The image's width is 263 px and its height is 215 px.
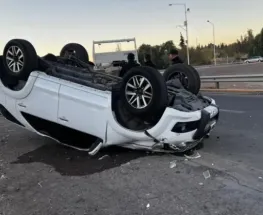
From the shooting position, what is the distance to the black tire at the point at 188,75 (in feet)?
21.0

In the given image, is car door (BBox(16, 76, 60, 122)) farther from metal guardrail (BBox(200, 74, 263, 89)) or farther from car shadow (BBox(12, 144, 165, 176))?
metal guardrail (BBox(200, 74, 263, 89))

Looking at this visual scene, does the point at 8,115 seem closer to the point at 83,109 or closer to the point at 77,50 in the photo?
the point at 83,109

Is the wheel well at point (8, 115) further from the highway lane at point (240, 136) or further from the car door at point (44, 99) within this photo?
the highway lane at point (240, 136)

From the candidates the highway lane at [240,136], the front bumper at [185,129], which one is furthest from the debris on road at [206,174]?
the highway lane at [240,136]

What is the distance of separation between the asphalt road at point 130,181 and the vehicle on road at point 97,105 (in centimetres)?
33

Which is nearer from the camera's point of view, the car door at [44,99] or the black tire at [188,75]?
the car door at [44,99]

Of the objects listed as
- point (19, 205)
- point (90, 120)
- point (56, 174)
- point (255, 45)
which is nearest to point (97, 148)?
point (90, 120)

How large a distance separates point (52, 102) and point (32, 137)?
1.90 m

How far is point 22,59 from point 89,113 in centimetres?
140

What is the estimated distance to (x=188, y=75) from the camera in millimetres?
6531

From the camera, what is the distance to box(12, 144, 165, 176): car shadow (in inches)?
199

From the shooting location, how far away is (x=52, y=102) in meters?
5.57

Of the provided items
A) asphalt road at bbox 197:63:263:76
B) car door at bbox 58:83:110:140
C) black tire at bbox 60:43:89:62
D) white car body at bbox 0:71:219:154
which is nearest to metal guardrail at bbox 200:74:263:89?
asphalt road at bbox 197:63:263:76

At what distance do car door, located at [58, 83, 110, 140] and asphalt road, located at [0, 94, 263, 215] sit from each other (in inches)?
19.5
